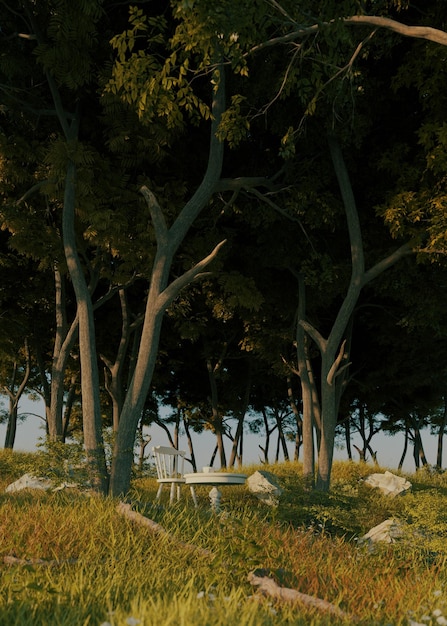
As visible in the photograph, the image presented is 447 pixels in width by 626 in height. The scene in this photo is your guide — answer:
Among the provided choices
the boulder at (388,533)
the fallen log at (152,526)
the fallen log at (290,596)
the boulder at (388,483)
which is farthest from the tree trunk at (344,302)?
the fallen log at (290,596)

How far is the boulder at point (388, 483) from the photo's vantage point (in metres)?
18.4

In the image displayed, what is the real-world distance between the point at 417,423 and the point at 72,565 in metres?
29.3

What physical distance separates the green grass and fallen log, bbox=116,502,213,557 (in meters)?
0.03

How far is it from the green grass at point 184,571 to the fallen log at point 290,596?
0.20 feet

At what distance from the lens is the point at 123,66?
1126 cm

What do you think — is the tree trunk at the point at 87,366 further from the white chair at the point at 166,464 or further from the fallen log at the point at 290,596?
the fallen log at the point at 290,596

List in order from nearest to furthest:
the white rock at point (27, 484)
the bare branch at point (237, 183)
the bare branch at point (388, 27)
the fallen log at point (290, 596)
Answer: the fallen log at point (290, 596) < the bare branch at point (388, 27) < the white rock at point (27, 484) < the bare branch at point (237, 183)

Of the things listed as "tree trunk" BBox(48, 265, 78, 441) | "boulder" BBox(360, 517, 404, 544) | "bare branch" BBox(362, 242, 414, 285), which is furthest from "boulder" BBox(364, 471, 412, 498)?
"tree trunk" BBox(48, 265, 78, 441)

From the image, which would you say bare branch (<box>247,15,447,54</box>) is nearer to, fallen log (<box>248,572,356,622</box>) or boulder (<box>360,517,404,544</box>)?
boulder (<box>360,517,404,544</box>)

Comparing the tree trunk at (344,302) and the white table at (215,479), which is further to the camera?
the tree trunk at (344,302)

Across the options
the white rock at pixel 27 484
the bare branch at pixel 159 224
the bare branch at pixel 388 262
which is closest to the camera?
the bare branch at pixel 159 224

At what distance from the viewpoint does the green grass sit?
451cm

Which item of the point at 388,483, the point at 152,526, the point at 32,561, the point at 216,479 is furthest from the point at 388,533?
the point at 388,483

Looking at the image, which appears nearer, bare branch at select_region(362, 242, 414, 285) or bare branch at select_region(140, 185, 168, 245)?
bare branch at select_region(140, 185, 168, 245)
